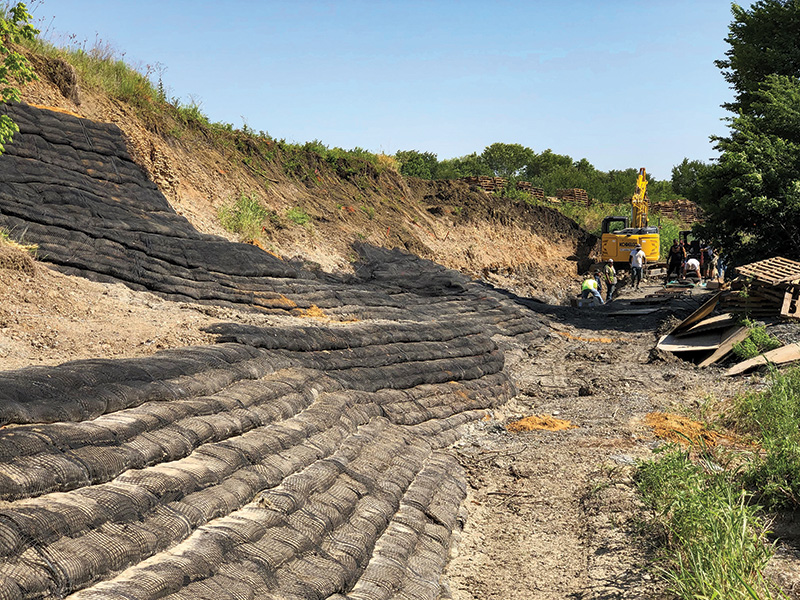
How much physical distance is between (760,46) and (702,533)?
21.0m

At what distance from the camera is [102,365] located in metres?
4.36

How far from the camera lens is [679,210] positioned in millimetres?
43969

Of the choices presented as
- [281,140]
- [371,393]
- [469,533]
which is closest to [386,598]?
[469,533]

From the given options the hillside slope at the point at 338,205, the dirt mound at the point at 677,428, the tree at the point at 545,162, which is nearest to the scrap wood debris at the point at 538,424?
the dirt mound at the point at 677,428

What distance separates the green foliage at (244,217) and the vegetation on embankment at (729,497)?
1115cm

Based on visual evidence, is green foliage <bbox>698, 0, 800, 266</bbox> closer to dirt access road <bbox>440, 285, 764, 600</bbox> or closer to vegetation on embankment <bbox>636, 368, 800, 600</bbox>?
dirt access road <bbox>440, 285, 764, 600</bbox>

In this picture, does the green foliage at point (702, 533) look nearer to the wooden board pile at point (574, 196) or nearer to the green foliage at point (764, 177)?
the green foliage at point (764, 177)

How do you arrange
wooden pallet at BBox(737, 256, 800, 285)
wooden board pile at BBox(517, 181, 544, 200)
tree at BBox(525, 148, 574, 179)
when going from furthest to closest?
1. tree at BBox(525, 148, 574, 179)
2. wooden board pile at BBox(517, 181, 544, 200)
3. wooden pallet at BBox(737, 256, 800, 285)

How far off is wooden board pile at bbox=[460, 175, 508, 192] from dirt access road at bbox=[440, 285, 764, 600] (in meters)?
21.9

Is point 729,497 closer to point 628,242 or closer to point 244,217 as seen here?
point 244,217

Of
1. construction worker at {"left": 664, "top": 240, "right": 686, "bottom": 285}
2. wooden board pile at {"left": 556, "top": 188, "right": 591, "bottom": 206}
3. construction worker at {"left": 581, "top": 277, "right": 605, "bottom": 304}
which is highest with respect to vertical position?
wooden board pile at {"left": 556, "top": 188, "right": 591, "bottom": 206}

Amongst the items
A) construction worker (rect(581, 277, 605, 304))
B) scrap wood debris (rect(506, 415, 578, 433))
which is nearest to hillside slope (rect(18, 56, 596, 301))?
construction worker (rect(581, 277, 605, 304))

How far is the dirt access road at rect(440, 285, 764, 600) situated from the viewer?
4445mm

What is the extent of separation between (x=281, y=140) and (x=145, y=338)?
16.9m
